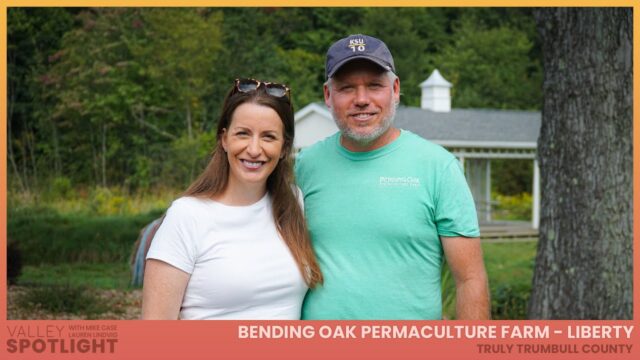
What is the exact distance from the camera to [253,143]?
3.25 m

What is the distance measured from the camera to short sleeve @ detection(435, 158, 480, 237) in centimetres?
328

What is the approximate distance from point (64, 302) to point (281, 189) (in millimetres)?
7633

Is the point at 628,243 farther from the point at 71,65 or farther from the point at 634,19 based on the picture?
the point at 71,65

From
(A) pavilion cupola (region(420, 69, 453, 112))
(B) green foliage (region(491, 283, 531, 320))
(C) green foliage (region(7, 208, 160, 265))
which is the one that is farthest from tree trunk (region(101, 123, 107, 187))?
(B) green foliage (region(491, 283, 531, 320))

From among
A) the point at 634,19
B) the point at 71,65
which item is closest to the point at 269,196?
the point at 634,19

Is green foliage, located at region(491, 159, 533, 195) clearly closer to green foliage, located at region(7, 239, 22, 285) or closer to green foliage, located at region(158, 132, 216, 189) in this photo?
green foliage, located at region(158, 132, 216, 189)

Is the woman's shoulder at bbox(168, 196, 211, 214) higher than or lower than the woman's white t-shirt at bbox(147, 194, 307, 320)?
higher

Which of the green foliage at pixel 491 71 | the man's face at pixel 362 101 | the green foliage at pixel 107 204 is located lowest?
the green foliage at pixel 107 204

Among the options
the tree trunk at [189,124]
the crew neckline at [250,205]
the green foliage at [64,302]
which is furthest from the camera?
the tree trunk at [189,124]

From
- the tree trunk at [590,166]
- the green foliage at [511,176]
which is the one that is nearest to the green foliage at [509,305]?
the tree trunk at [590,166]

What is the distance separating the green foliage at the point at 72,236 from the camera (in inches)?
560

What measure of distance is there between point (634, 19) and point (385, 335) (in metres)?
3.77

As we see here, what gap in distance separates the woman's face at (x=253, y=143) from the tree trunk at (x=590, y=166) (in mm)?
3924

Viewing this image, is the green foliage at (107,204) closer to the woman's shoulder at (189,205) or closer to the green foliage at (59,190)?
the green foliage at (59,190)
